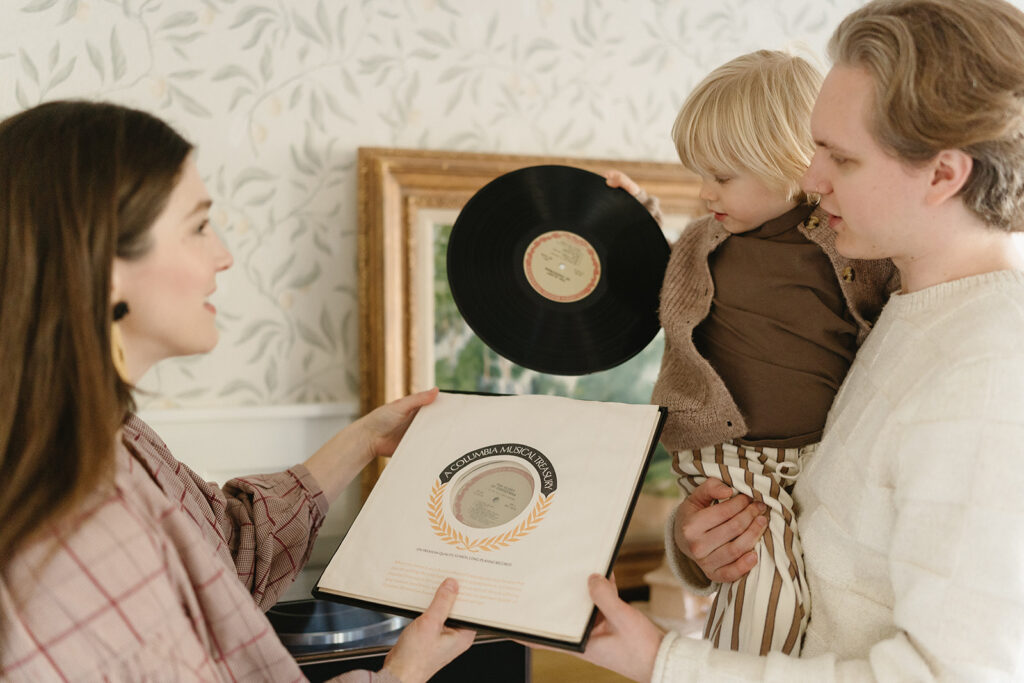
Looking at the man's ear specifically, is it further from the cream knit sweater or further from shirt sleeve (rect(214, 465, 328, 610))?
shirt sleeve (rect(214, 465, 328, 610))

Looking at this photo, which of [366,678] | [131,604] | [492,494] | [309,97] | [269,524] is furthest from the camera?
[309,97]

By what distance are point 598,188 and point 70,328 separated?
74 centimetres

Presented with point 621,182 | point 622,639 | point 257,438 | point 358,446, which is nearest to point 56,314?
point 358,446

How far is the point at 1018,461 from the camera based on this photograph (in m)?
0.76

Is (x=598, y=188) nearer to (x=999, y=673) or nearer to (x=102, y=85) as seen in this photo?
(x=999, y=673)

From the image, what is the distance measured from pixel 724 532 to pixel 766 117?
20.6 inches

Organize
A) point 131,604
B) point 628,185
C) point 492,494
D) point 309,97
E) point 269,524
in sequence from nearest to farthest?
point 131,604, point 492,494, point 269,524, point 628,185, point 309,97

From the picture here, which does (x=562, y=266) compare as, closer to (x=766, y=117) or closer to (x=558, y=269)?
(x=558, y=269)

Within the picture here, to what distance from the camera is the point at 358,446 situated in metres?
1.26

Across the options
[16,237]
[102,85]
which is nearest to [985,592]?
[16,237]

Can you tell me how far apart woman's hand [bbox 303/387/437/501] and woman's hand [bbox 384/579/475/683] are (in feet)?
1.17

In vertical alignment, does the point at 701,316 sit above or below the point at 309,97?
below

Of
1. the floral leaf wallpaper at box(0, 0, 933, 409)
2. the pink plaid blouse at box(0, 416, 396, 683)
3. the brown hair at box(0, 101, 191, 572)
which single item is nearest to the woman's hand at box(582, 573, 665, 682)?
the pink plaid blouse at box(0, 416, 396, 683)

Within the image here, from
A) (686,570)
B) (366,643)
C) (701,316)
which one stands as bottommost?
(366,643)
